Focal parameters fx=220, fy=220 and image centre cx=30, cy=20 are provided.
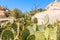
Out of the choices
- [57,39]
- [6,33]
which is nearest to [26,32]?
[6,33]

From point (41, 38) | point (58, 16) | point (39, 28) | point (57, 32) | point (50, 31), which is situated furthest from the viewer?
point (58, 16)

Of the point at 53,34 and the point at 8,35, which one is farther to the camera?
the point at 8,35

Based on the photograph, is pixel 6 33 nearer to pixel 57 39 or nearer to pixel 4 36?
pixel 4 36

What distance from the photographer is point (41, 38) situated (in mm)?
1847

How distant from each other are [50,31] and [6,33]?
39 centimetres

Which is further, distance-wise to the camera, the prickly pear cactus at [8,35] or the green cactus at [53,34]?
the prickly pear cactus at [8,35]

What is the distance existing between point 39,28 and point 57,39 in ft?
2.81

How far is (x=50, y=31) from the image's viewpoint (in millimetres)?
1983

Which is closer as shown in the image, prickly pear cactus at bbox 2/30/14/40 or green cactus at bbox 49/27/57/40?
green cactus at bbox 49/27/57/40

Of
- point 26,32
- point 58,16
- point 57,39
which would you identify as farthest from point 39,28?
point 58,16

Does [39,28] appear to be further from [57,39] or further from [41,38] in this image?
[57,39]

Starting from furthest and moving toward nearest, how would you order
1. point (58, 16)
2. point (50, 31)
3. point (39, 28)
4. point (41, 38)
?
point (58, 16) → point (39, 28) → point (50, 31) → point (41, 38)

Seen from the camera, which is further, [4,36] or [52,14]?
[52,14]

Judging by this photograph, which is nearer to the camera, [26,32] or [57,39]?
[57,39]
